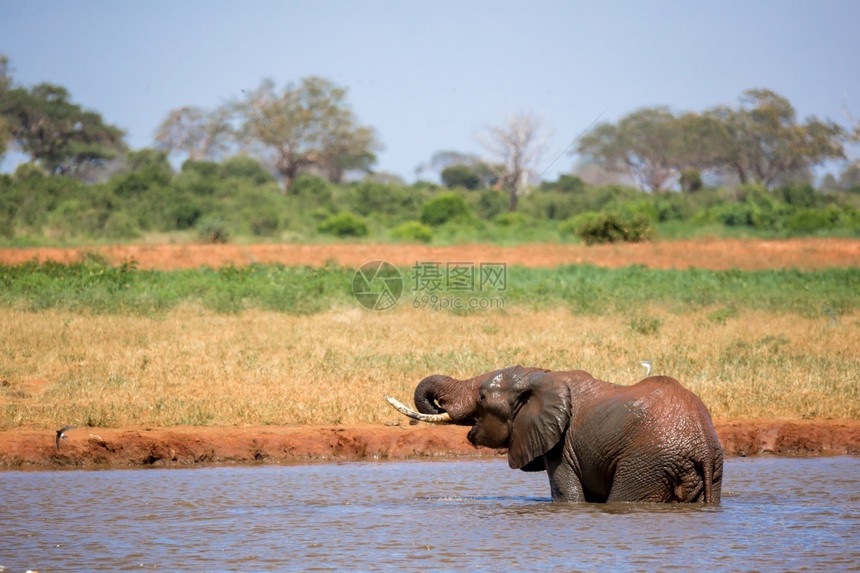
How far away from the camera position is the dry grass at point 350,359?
1045 cm

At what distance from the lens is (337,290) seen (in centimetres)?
1952

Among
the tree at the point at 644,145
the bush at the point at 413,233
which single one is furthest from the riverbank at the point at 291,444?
the tree at the point at 644,145

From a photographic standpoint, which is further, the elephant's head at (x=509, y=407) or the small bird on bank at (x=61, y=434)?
the small bird on bank at (x=61, y=434)

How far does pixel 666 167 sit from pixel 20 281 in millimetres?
47373

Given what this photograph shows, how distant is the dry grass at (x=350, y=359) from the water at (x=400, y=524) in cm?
192

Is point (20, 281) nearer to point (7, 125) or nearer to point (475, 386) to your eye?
point (475, 386)

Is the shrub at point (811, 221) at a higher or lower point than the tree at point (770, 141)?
lower

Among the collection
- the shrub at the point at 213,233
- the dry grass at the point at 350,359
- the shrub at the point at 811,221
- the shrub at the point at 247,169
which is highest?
the shrub at the point at 247,169

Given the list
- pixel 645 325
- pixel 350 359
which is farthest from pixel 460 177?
pixel 350 359

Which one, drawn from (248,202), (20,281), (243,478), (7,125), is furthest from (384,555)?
(7,125)

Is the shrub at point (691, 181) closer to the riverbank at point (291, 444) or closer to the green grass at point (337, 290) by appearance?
the green grass at point (337, 290)

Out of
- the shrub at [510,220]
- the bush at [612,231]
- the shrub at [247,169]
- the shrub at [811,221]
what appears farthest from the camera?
the shrub at [247,169]

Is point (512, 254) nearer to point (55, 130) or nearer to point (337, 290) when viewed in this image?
point (337, 290)

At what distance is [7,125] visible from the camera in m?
48.2
